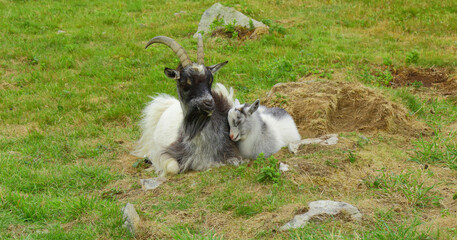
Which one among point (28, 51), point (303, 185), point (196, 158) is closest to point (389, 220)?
point (303, 185)

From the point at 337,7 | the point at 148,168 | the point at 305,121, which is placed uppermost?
the point at 337,7

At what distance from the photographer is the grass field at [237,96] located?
460 centimetres

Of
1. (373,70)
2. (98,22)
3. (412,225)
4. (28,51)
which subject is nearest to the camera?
(412,225)

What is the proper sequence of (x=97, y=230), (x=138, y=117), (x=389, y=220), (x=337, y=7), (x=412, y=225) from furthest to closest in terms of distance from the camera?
1. (x=337, y=7)
2. (x=138, y=117)
3. (x=97, y=230)
4. (x=389, y=220)
5. (x=412, y=225)

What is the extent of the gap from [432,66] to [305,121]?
4407 mm

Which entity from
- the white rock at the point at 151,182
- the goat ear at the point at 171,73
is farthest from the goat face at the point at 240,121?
the white rock at the point at 151,182

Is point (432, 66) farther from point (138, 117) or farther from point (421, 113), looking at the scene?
point (138, 117)

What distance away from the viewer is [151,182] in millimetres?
5754

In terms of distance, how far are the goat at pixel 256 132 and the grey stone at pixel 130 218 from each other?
1.89 meters

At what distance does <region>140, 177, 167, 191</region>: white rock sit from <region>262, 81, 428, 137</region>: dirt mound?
255cm

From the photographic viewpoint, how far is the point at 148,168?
6.65 m

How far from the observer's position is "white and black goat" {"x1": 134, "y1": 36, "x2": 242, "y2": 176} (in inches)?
223

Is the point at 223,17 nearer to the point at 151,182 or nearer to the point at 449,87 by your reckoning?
the point at 449,87

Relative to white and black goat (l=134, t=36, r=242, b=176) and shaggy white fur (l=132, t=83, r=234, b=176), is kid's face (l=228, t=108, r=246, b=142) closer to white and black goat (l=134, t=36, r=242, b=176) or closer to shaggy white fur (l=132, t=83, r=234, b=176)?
white and black goat (l=134, t=36, r=242, b=176)
